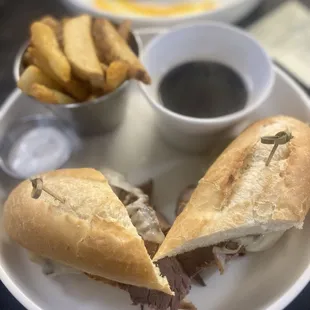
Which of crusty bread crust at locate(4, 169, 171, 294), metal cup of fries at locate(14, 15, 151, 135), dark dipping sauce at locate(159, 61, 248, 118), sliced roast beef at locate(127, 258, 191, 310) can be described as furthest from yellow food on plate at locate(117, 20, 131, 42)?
sliced roast beef at locate(127, 258, 191, 310)

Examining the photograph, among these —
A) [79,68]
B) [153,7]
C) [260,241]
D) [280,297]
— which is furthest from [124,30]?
[280,297]

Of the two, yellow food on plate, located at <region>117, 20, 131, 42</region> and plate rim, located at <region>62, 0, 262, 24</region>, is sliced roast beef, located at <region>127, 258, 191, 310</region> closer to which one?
yellow food on plate, located at <region>117, 20, 131, 42</region>

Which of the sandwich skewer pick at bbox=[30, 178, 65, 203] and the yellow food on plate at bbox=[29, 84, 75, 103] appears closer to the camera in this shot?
the sandwich skewer pick at bbox=[30, 178, 65, 203]

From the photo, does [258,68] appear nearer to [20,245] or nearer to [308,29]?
[308,29]

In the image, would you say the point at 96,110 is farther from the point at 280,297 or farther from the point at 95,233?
the point at 280,297

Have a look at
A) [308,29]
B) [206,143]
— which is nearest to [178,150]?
[206,143]
